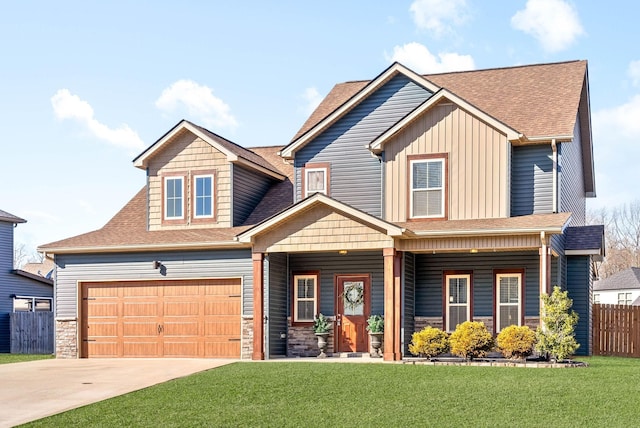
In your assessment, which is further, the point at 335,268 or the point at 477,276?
the point at 335,268

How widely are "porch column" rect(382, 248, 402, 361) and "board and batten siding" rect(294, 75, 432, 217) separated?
3.03 meters

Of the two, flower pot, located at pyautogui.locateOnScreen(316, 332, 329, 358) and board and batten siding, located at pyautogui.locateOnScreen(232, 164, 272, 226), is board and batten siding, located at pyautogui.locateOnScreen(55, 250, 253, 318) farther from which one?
flower pot, located at pyautogui.locateOnScreen(316, 332, 329, 358)

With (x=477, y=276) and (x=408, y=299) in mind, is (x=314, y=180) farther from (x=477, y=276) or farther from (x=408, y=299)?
(x=477, y=276)

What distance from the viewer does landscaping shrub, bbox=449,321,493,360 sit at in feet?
62.9

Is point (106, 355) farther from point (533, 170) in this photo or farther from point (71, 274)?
point (533, 170)

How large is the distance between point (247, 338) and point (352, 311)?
2.97m

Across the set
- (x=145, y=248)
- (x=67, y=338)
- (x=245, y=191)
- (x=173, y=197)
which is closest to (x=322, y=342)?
(x=245, y=191)

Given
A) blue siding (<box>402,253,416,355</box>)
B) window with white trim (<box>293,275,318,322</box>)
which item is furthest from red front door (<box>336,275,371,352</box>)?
blue siding (<box>402,253,416,355</box>)

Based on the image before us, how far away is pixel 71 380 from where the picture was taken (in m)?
17.2

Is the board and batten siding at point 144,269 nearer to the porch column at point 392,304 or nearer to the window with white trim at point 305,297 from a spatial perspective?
the window with white trim at point 305,297

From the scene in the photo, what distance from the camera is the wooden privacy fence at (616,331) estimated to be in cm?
2473

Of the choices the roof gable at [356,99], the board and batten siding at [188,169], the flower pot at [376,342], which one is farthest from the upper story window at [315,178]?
the flower pot at [376,342]

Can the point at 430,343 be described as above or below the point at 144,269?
below

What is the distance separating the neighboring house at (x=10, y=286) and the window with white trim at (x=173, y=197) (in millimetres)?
11242
